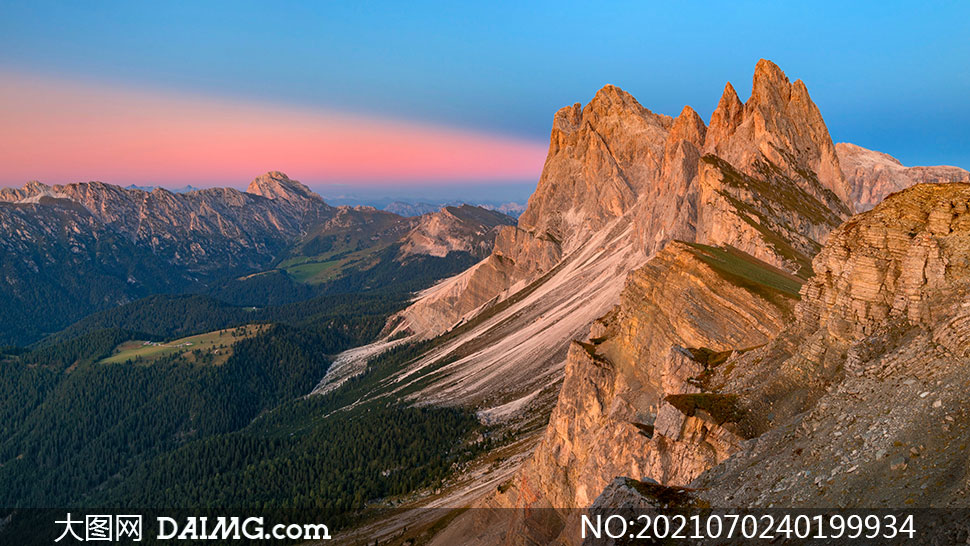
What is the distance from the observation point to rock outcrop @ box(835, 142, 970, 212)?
145m

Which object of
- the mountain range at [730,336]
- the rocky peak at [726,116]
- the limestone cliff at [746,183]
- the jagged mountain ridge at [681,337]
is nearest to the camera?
the mountain range at [730,336]

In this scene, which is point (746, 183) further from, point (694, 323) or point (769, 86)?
point (694, 323)

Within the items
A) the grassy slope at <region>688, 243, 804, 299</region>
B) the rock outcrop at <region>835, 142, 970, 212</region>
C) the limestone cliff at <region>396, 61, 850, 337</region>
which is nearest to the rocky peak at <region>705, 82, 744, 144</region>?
the limestone cliff at <region>396, 61, 850, 337</region>

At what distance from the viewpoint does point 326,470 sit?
11881 cm

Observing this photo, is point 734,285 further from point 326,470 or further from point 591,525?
point 326,470

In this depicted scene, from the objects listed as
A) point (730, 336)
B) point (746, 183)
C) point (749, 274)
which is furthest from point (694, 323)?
point (746, 183)

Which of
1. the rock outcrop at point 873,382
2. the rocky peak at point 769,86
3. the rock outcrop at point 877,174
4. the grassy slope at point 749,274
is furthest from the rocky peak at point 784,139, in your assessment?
the rock outcrop at point 873,382

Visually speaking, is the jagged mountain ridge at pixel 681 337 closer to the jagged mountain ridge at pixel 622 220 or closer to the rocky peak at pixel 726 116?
the jagged mountain ridge at pixel 622 220

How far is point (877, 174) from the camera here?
14812cm

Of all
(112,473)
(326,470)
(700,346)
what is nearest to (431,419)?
(326,470)

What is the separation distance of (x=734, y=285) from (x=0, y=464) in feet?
786

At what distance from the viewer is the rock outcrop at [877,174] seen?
477 ft

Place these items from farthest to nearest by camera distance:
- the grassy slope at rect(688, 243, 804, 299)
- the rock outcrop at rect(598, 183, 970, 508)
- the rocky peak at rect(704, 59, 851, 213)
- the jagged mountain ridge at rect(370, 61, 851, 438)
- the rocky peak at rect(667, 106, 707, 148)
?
the rocky peak at rect(667, 106, 707, 148)
the rocky peak at rect(704, 59, 851, 213)
the jagged mountain ridge at rect(370, 61, 851, 438)
the grassy slope at rect(688, 243, 804, 299)
the rock outcrop at rect(598, 183, 970, 508)

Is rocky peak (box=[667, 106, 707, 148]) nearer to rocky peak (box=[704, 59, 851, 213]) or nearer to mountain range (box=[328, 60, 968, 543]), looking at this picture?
mountain range (box=[328, 60, 968, 543])
